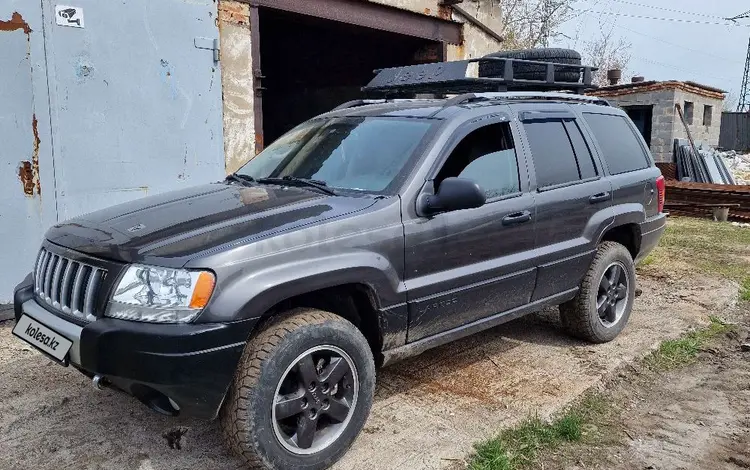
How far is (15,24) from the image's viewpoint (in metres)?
5.49

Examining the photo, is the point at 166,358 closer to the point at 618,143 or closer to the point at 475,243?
the point at 475,243

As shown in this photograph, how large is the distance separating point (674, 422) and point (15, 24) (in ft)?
19.4

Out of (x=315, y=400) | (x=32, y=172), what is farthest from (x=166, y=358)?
(x=32, y=172)

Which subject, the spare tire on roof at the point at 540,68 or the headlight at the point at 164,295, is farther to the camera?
the spare tire on roof at the point at 540,68

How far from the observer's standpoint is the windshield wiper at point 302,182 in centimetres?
365

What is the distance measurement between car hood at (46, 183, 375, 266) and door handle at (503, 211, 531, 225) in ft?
3.35

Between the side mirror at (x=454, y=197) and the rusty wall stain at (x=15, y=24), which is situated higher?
the rusty wall stain at (x=15, y=24)

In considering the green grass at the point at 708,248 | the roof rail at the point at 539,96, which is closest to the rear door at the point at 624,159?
the roof rail at the point at 539,96

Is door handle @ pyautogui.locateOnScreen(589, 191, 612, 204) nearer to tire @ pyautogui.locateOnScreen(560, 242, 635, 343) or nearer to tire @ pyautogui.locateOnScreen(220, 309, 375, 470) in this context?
tire @ pyautogui.locateOnScreen(560, 242, 635, 343)

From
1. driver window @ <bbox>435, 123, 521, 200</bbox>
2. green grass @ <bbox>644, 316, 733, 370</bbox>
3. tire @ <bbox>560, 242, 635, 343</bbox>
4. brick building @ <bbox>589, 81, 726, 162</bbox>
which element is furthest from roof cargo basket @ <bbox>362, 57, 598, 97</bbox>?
brick building @ <bbox>589, 81, 726, 162</bbox>

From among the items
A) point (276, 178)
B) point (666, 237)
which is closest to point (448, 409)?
point (276, 178)

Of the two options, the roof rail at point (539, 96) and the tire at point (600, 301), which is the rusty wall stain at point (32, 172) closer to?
the roof rail at point (539, 96)

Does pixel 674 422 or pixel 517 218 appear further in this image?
pixel 517 218

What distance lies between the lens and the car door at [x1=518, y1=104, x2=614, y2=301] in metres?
4.33
